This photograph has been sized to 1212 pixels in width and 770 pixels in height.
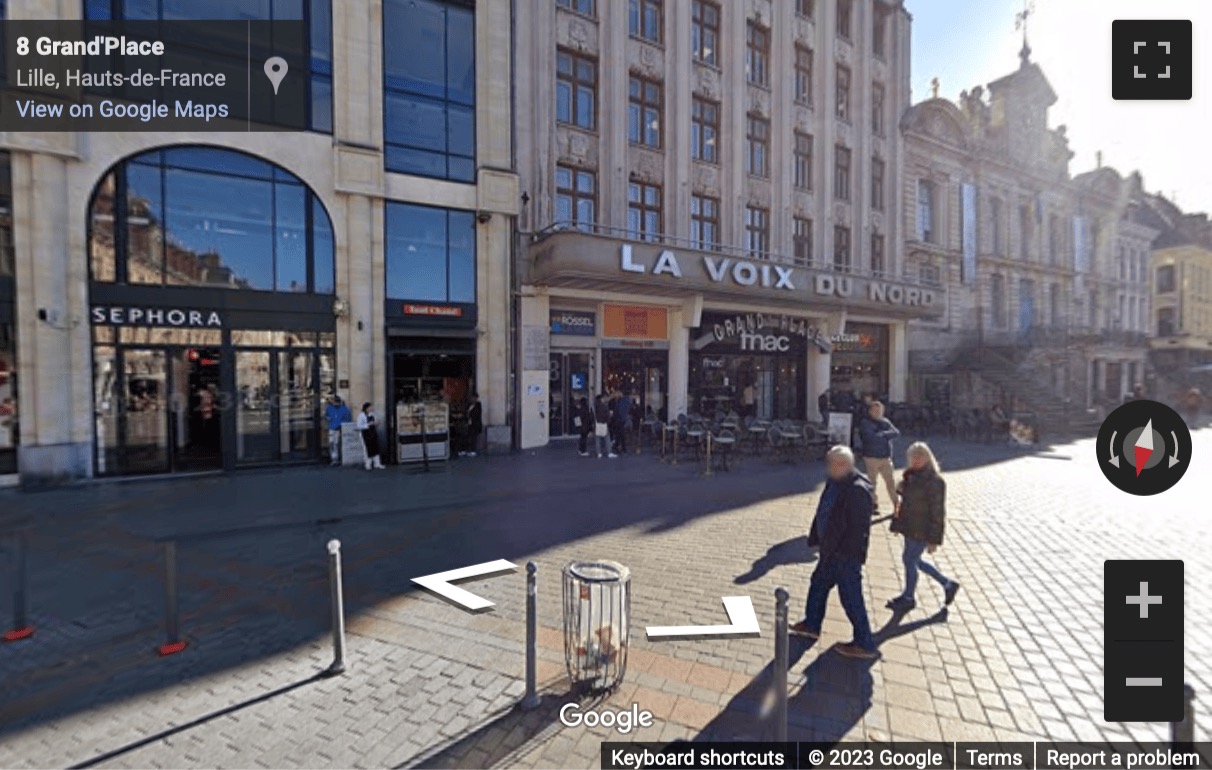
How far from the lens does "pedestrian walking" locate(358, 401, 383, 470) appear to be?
12.8m

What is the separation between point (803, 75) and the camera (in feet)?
74.0

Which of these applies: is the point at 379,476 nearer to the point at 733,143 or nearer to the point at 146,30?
the point at 146,30

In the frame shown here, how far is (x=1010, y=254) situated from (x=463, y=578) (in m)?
34.3

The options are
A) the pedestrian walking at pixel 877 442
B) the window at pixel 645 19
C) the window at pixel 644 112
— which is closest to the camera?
the pedestrian walking at pixel 877 442

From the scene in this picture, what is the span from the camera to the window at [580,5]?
1689 centimetres

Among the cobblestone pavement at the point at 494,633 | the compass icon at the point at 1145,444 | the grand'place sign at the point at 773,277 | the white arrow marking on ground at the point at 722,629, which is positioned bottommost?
the cobblestone pavement at the point at 494,633

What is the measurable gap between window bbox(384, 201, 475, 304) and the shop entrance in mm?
3442

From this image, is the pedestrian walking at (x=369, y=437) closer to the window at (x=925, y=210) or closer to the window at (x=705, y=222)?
the window at (x=705, y=222)

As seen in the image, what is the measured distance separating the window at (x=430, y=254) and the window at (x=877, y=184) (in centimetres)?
1862

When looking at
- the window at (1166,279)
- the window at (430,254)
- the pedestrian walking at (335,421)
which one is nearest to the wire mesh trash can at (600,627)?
the window at (1166,279)

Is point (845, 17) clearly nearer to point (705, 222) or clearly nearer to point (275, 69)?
point (705, 222)

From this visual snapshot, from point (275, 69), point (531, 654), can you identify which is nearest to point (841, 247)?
point (275, 69)

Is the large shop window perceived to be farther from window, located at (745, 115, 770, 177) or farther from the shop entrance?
window, located at (745, 115, 770, 177)

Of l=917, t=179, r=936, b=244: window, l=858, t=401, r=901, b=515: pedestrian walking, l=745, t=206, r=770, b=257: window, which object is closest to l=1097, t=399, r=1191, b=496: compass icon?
l=858, t=401, r=901, b=515: pedestrian walking
